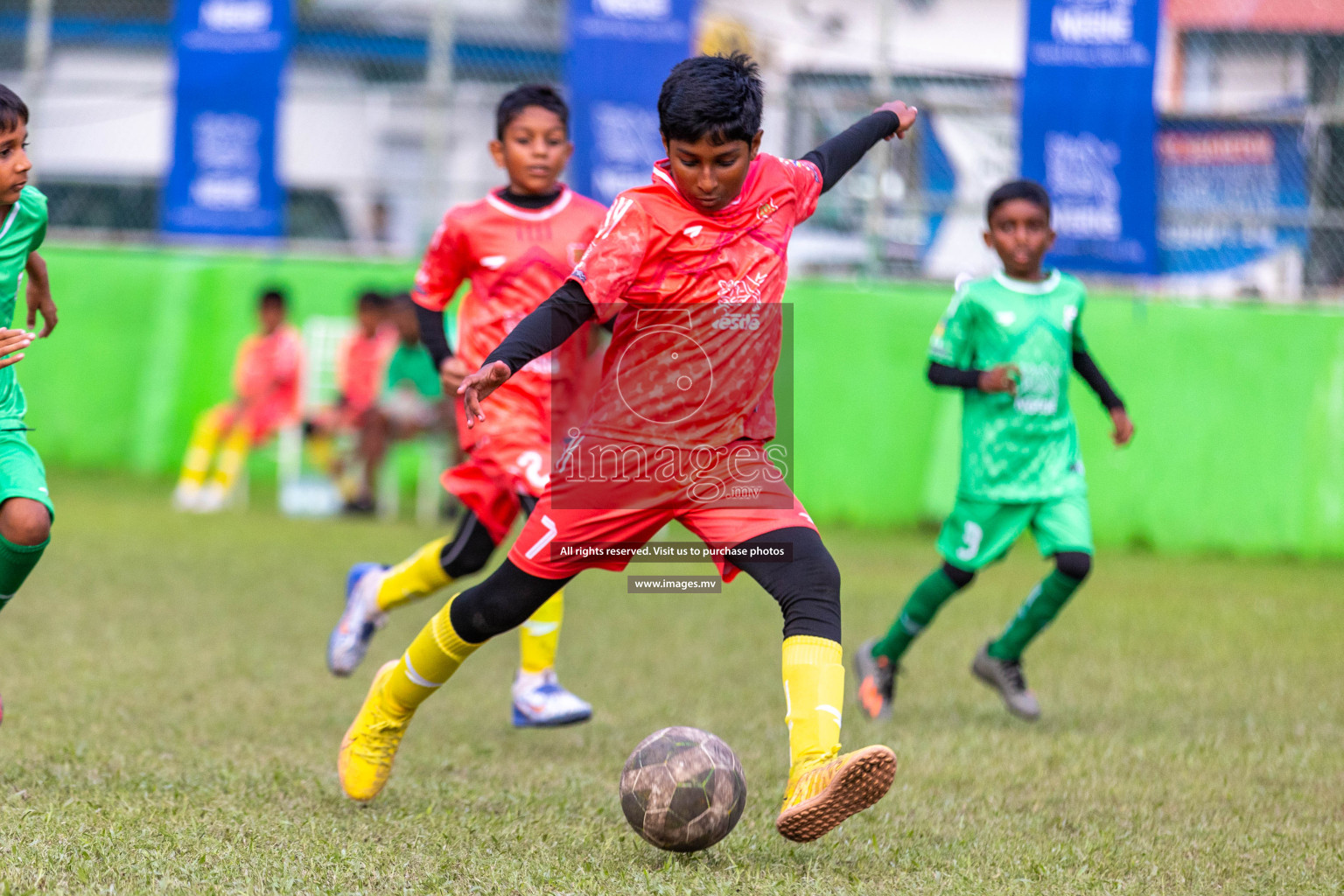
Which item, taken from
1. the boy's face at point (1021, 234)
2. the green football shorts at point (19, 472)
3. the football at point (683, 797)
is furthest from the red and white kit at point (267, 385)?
the football at point (683, 797)

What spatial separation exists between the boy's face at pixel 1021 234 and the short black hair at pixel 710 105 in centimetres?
249

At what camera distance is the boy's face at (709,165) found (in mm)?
4023

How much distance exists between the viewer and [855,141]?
4.66 m

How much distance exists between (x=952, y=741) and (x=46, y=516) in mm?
3136

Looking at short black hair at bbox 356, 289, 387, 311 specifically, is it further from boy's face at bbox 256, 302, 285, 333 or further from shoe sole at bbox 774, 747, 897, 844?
shoe sole at bbox 774, 747, 897, 844

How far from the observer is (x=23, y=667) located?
640 cm

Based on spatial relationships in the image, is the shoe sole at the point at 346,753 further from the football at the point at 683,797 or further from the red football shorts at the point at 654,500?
the football at the point at 683,797

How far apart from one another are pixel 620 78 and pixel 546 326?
8.64 meters

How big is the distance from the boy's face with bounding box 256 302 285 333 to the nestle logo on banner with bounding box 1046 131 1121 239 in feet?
20.7

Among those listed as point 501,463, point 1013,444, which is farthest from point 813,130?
point 501,463

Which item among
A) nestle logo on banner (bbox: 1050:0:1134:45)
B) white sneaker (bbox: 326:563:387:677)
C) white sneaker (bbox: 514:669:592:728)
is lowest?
white sneaker (bbox: 514:669:592:728)

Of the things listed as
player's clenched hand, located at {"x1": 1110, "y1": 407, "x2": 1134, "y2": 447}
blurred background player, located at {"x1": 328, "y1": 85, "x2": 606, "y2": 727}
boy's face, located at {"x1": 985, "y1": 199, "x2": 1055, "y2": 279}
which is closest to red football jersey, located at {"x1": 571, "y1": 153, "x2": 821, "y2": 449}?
blurred background player, located at {"x1": 328, "y1": 85, "x2": 606, "y2": 727}

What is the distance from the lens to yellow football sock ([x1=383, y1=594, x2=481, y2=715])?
14.6ft

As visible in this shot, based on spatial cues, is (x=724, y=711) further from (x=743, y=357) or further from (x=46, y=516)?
(x=46, y=516)
